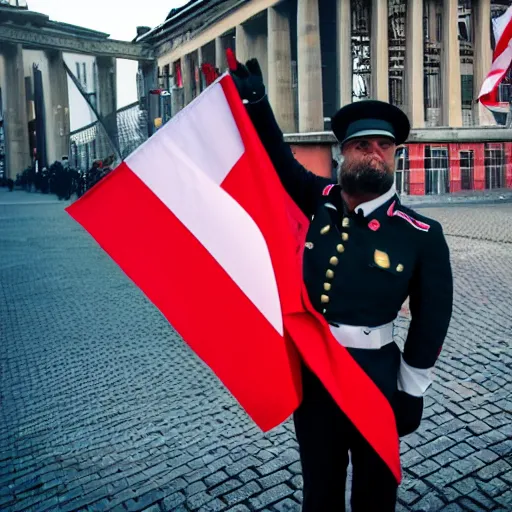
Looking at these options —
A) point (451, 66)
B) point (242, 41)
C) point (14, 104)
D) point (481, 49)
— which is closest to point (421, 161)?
point (451, 66)

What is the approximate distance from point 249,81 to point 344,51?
3217 cm

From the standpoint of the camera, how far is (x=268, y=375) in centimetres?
239

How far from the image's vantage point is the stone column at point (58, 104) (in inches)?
1786

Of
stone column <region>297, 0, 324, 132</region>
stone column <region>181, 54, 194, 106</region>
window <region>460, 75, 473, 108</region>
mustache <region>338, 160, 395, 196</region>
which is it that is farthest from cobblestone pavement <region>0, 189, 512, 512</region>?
stone column <region>181, 54, 194, 106</region>

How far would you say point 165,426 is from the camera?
4.09 metres

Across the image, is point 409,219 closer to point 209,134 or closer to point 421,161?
point 209,134

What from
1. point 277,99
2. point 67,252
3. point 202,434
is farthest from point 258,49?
point 202,434

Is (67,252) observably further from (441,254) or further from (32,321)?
(441,254)

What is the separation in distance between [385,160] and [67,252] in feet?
34.5

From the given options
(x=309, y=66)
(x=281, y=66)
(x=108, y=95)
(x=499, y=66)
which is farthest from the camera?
(x=108, y=95)

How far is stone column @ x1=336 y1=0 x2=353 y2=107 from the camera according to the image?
108ft

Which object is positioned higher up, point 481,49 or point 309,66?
point 481,49

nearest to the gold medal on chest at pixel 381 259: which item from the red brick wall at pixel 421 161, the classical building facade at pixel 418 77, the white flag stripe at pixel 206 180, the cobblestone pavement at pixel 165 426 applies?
the white flag stripe at pixel 206 180

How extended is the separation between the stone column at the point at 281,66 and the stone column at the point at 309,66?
2.48m
